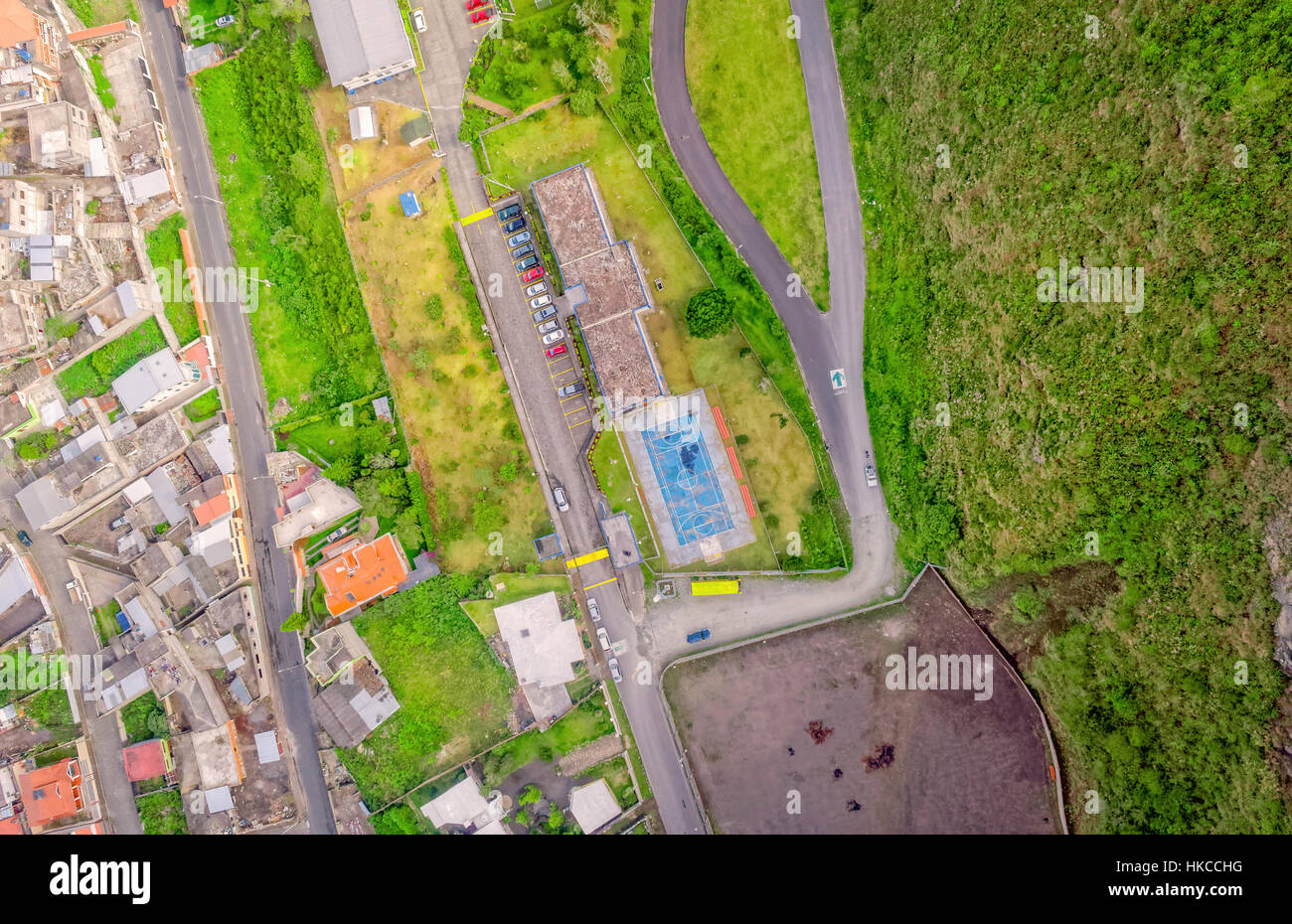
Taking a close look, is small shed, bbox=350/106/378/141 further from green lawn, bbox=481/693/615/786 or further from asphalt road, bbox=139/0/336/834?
green lawn, bbox=481/693/615/786

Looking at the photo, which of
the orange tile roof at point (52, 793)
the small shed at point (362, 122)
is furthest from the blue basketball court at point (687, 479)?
the orange tile roof at point (52, 793)

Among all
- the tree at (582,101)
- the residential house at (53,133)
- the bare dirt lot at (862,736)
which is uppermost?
the residential house at (53,133)

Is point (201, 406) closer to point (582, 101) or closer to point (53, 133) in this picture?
point (53, 133)

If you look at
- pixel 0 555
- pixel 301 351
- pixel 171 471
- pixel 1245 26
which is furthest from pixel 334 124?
pixel 1245 26

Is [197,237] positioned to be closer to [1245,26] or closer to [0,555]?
[0,555]

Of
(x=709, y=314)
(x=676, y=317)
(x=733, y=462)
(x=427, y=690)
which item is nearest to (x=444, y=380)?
(x=676, y=317)

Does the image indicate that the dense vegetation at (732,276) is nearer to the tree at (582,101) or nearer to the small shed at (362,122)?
the tree at (582,101)

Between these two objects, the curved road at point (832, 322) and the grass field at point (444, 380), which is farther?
the grass field at point (444, 380)
